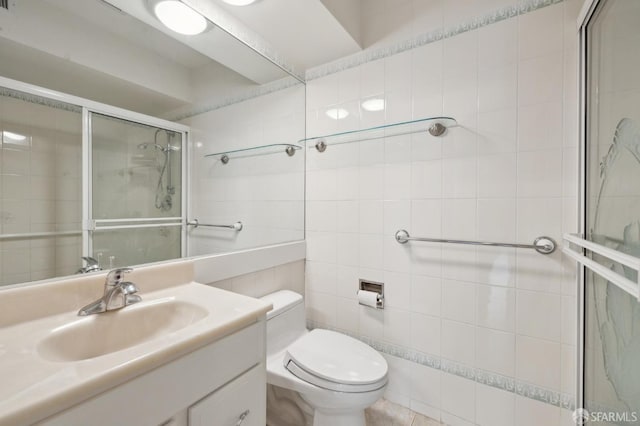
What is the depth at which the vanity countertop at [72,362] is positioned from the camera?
0.45m

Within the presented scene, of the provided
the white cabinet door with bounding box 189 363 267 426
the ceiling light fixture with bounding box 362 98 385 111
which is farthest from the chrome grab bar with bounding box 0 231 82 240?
the ceiling light fixture with bounding box 362 98 385 111

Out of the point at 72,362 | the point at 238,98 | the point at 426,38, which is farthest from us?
the point at 238,98

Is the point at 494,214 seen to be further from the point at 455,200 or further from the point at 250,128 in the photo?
the point at 250,128

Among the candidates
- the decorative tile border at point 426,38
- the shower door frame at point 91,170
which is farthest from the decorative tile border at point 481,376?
the decorative tile border at point 426,38

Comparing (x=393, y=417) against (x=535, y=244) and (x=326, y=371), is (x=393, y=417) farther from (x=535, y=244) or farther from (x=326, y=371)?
(x=535, y=244)

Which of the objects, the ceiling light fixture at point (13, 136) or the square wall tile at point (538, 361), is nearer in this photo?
the ceiling light fixture at point (13, 136)

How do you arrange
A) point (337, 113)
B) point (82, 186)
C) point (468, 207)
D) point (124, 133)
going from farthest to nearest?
point (337, 113)
point (468, 207)
point (124, 133)
point (82, 186)

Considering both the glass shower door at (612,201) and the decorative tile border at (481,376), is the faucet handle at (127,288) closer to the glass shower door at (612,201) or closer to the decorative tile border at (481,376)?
the decorative tile border at (481,376)

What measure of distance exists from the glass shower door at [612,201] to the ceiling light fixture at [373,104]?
855mm

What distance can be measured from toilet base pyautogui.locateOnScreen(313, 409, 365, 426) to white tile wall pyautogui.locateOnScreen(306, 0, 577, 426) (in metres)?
0.43

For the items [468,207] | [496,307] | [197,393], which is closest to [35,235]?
[197,393]

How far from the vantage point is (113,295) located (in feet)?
2.78

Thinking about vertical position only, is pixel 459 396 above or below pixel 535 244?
below

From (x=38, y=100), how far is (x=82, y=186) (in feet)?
0.97
